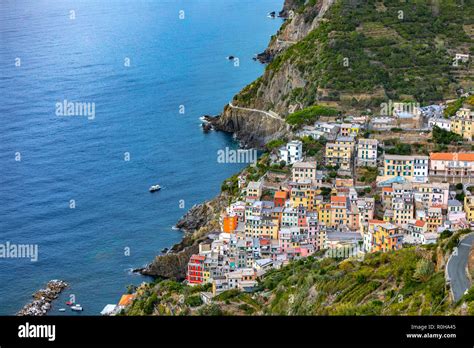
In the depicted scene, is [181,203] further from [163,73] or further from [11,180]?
[163,73]

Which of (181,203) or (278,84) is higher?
(278,84)

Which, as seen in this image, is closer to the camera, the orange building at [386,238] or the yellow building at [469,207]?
the orange building at [386,238]

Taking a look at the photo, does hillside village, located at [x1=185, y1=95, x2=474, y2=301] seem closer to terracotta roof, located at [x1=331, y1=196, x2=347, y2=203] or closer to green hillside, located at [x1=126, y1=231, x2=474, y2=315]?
terracotta roof, located at [x1=331, y1=196, x2=347, y2=203]

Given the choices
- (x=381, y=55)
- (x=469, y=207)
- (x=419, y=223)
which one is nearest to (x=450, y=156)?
(x=469, y=207)

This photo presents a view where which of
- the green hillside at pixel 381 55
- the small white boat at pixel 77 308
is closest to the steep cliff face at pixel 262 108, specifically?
the green hillside at pixel 381 55

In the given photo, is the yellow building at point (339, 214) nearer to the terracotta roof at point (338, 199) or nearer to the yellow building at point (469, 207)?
the terracotta roof at point (338, 199)

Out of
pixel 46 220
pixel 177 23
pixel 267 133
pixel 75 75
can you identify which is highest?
pixel 177 23
